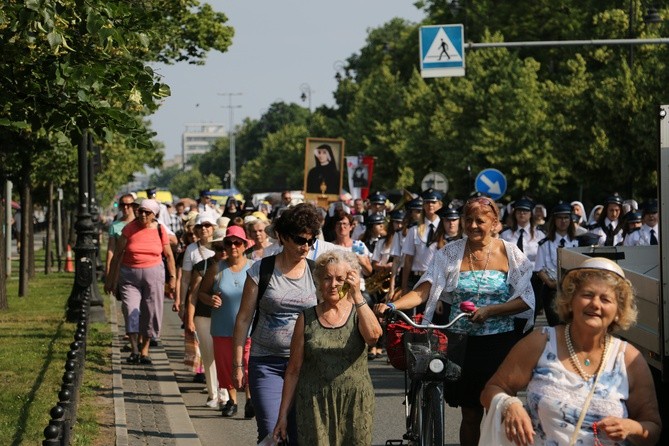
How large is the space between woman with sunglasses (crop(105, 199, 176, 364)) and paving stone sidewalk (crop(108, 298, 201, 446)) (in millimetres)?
360

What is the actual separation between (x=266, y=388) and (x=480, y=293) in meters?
1.31

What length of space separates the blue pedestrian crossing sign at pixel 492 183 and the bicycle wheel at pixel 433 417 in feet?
67.4

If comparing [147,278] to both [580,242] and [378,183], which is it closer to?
[580,242]

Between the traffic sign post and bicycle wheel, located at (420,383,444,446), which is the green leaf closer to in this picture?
bicycle wheel, located at (420,383,444,446)

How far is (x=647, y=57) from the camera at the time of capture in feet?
132

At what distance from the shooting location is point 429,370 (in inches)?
287

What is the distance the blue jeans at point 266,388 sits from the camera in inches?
303

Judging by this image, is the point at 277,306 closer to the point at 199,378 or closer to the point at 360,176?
the point at 199,378

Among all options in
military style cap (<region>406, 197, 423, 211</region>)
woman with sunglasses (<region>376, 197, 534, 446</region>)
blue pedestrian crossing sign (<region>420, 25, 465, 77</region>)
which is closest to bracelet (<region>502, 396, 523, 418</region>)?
woman with sunglasses (<region>376, 197, 534, 446</region>)

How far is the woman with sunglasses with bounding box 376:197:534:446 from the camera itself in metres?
8.10

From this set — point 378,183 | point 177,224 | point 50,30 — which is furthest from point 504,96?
point 50,30

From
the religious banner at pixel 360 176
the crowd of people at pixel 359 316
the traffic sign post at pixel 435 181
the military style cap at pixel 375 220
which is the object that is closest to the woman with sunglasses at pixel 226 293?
the crowd of people at pixel 359 316

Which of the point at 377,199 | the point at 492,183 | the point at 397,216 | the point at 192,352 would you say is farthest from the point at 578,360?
the point at 492,183

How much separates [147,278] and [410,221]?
3731mm
